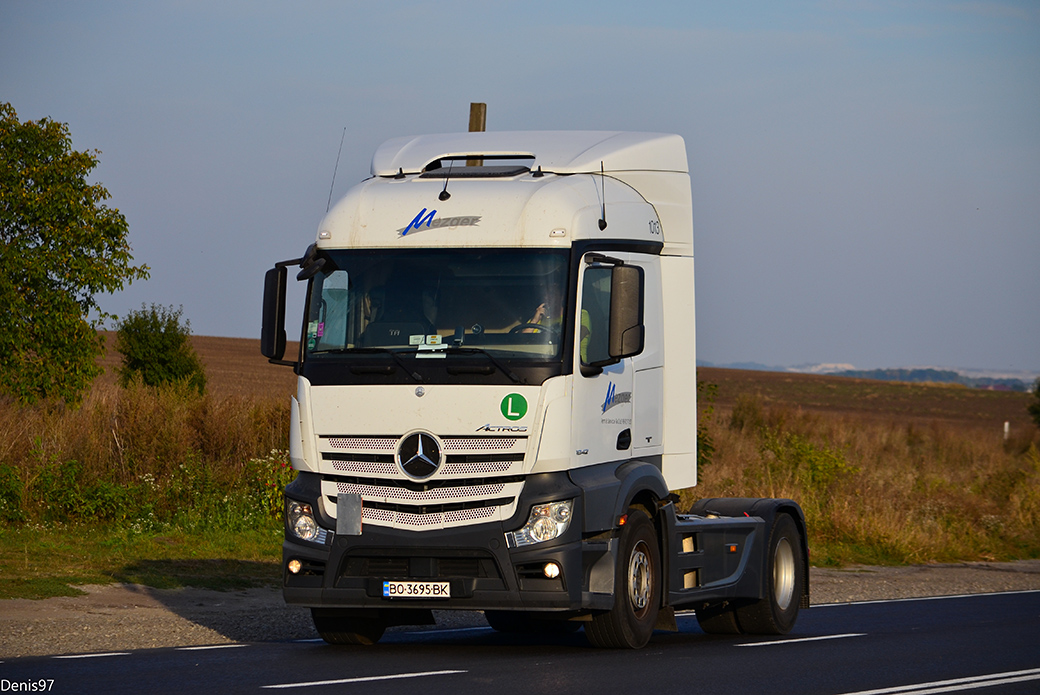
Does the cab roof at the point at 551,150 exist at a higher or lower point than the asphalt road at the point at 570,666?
higher

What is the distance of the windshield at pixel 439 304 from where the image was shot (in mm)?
9992

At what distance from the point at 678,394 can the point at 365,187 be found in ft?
10.8

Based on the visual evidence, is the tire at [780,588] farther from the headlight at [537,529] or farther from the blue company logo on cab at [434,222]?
the blue company logo on cab at [434,222]

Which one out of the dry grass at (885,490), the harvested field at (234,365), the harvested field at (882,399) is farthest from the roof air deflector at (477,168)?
the harvested field at (882,399)

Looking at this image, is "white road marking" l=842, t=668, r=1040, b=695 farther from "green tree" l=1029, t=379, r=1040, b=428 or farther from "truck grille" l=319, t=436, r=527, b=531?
"green tree" l=1029, t=379, r=1040, b=428

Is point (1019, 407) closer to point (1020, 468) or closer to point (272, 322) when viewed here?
point (1020, 468)

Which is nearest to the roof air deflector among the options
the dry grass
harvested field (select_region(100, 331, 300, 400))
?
the dry grass

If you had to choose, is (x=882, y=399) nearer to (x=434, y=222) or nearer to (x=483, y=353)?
(x=434, y=222)

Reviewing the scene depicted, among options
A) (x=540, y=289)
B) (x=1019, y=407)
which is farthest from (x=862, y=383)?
(x=540, y=289)

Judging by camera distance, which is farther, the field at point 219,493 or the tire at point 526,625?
the field at point 219,493

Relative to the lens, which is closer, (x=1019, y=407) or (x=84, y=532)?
(x=84, y=532)

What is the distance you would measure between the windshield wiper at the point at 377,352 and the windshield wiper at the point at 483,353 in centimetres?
31

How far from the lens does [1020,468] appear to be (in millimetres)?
35625

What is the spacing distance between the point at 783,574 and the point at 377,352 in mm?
5457
